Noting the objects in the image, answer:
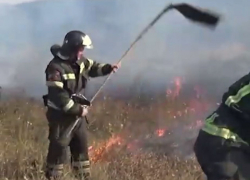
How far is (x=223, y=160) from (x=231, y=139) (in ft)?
0.38

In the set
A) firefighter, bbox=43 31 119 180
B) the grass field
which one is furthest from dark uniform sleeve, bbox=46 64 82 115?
the grass field

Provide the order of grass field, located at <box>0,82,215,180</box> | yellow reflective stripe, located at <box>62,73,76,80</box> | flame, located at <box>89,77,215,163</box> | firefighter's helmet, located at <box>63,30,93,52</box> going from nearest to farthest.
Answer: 1. yellow reflective stripe, located at <box>62,73,76,80</box>
2. firefighter's helmet, located at <box>63,30,93,52</box>
3. grass field, located at <box>0,82,215,180</box>
4. flame, located at <box>89,77,215,163</box>

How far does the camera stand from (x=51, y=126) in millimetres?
6777

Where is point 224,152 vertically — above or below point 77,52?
below

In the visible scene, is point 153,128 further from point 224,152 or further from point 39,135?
point 224,152

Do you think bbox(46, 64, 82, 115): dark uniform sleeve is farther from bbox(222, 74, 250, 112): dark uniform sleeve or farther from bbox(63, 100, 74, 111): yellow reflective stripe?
bbox(222, 74, 250, 112): dark uniform sleeve

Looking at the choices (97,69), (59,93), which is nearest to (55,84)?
(59,93)

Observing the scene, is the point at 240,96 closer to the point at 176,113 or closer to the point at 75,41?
the point at 75,41

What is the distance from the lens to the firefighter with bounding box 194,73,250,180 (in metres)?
3.55

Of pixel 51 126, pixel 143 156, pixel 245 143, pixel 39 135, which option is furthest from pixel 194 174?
pixel 245 143

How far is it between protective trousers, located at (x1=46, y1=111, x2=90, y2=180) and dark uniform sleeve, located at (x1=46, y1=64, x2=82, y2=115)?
18 centimetres

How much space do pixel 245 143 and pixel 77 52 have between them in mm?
3311

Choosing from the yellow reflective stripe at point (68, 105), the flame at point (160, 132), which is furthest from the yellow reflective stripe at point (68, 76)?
the flame at point (160, 132)

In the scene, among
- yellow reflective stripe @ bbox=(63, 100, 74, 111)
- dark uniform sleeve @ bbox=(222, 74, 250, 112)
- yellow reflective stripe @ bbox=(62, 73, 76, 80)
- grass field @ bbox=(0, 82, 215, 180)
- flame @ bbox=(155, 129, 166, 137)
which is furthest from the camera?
flame @ bbox=(155, 129, 166, 137)
